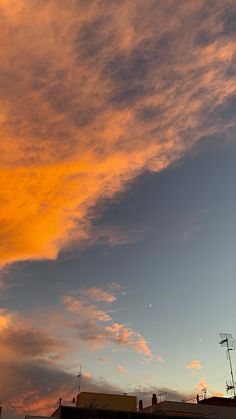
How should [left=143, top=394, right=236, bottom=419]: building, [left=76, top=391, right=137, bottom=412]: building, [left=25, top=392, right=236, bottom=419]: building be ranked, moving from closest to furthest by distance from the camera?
[left=25, top=392, right=236, bottom=419]: building → [left=143, top=394, right=236, bottom=419]: building → [left=76, top=391, right=137, bottom=412]: building

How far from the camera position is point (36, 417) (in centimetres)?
4609

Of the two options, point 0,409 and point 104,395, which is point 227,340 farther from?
point 0,409

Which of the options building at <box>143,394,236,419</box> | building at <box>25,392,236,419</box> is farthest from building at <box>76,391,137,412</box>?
building at <box>143,394,236,419</box>

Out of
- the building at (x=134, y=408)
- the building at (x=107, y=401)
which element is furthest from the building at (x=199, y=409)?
the building at (x=107, y=401)

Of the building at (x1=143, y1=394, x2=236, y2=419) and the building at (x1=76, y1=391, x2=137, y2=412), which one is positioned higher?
the building at (x1=76, y1=391, x2=137, y2=412)

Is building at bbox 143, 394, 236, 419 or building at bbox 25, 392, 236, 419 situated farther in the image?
building at bbox 143, 394, 236, 419

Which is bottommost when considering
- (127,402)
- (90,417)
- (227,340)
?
(90,417)

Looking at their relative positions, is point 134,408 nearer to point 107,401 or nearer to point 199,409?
point 107,401

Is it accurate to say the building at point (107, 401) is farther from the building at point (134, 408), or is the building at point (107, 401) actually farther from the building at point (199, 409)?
the building at point (199, 409)

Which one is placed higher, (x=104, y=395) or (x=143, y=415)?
(x=104, y=395)

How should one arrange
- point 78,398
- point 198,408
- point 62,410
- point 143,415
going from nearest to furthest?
1. point 62,410
2. point 143,415
3. point 198,408
4. point 78,398

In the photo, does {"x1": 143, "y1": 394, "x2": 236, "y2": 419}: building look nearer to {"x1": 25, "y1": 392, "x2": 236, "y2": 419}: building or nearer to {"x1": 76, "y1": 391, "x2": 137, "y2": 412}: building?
{"x1": 25, "y1": 392, "x2": 236, "y2": 419}: building

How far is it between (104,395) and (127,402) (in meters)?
3.81

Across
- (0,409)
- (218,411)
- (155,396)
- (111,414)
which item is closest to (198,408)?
(218,411)
